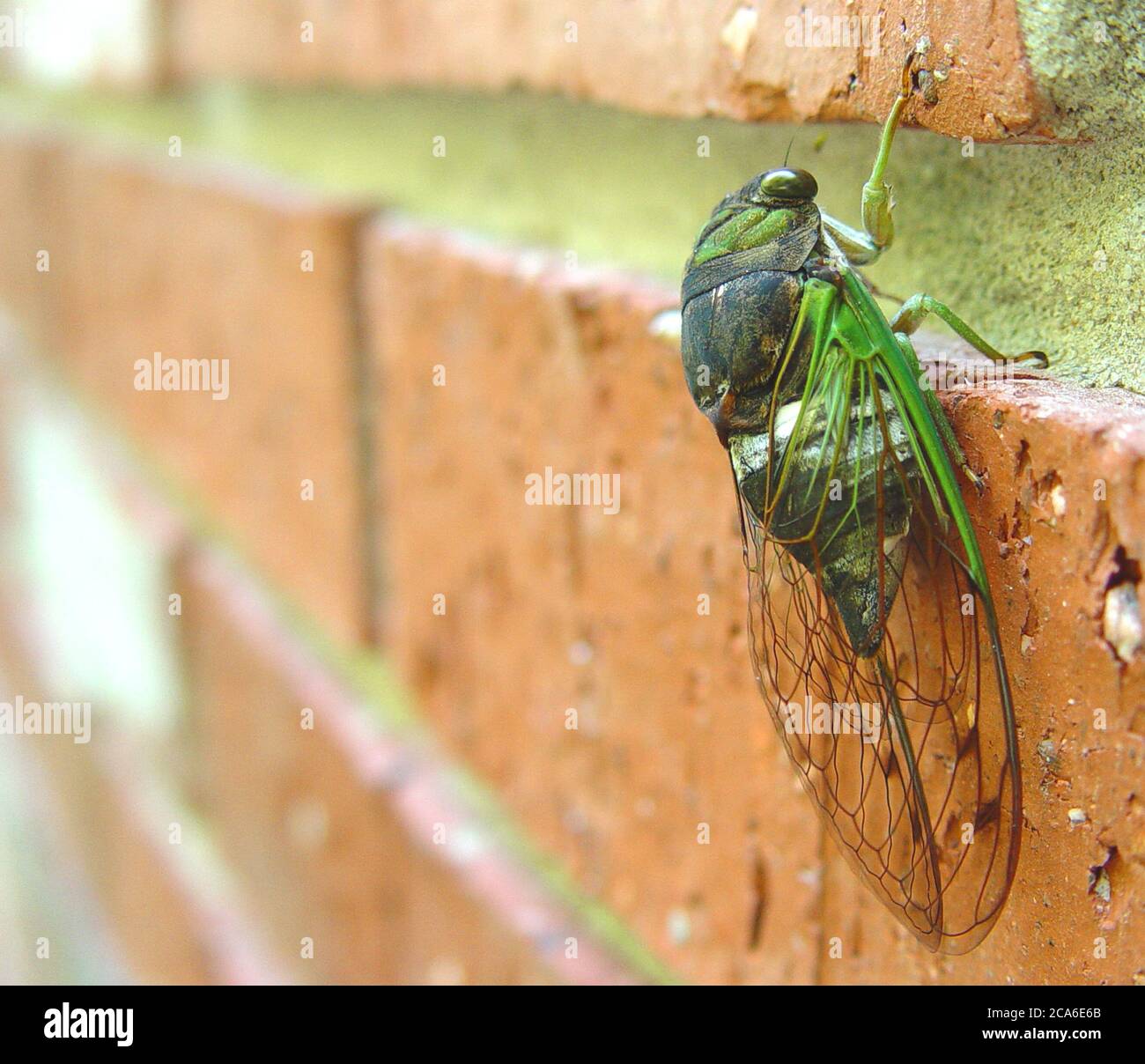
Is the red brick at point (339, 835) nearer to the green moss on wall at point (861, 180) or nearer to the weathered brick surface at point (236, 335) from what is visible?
the weathered brick surface at point (236, 335)

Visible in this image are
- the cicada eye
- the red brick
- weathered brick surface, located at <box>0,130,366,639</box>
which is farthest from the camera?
weathered brick surface, located at <box>0,130,366,639</box>

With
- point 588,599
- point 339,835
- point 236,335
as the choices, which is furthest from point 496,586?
point 236,335

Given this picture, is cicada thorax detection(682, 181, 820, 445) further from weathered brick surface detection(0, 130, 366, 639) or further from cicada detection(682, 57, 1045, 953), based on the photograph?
weathered brick surface detection(0, 130, 366, 639)

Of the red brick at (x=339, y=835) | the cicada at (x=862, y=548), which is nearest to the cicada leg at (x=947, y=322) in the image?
the cicada at (x=862, y=548)

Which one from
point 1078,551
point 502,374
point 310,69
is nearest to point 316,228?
point 310,69

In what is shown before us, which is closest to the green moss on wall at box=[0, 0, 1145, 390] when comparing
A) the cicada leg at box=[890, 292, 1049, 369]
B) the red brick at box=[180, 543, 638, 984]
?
the cicada leg at box=[890, 292, 1049, 369]

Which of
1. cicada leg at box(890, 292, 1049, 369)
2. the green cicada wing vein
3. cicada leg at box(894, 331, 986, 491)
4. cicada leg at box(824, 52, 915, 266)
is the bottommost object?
the green cicada wing vein

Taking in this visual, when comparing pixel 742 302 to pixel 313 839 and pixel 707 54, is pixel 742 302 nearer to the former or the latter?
pixel 707 54

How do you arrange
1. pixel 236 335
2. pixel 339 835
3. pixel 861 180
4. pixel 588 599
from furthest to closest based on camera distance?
pixel 236 335 < pixel 339 835 < pixel 588 599 < pixel 861 180
